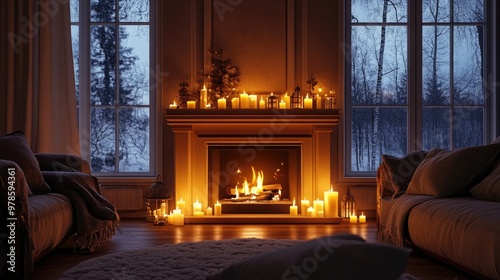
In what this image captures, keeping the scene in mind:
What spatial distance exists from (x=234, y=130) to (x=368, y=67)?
147 cm

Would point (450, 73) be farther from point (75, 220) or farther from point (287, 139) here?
point (75, 220)

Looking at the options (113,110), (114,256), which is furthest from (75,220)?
(113,110)

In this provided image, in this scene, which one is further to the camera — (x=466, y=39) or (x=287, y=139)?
(x=466, y=39)

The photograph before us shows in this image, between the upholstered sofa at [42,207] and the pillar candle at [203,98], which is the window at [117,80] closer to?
the pillar candle at [203,98]

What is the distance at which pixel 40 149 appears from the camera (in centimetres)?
530

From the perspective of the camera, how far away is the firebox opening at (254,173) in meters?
5.45

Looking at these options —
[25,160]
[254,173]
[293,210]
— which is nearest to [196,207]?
[254,173]

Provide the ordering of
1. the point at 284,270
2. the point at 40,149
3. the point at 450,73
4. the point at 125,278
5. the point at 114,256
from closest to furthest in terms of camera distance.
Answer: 1. the point at 284,270
2. the point at 125,278
3. the point at 114,256
4. the point at 40,149
5. the point at 450,73

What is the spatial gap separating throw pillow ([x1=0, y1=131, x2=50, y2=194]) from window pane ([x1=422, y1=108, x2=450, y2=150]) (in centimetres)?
364

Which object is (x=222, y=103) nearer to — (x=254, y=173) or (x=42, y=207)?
(x=254, y=173)

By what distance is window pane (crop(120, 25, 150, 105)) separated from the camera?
5711 mm

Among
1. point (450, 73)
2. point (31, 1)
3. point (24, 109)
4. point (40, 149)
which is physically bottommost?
point (40, 149)

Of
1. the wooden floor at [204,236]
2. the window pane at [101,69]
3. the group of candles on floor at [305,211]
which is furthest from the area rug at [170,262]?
the window pane at [101,69]

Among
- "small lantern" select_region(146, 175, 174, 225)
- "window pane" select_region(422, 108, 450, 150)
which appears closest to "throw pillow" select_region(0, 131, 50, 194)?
"small lantern" select_region(146, 175, 174, 225)
